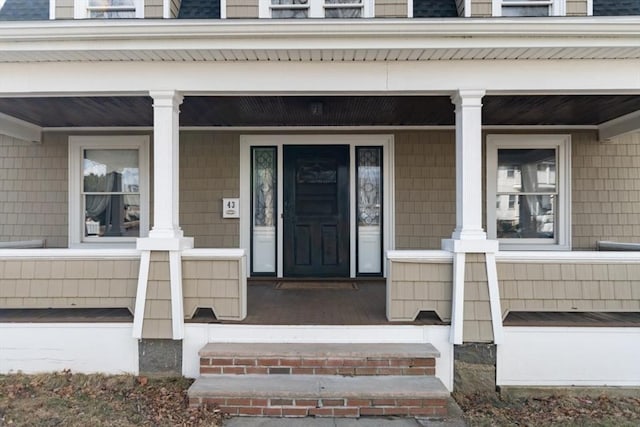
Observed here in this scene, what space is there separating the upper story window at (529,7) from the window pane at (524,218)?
2212mm

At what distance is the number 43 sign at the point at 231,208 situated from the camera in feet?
17.9

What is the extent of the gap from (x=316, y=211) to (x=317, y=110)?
153 cm

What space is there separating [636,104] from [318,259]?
396 cm

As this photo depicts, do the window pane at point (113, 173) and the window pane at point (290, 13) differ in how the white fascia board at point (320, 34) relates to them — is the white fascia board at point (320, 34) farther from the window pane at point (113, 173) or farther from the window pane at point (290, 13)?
the window pane at point (113, 173)

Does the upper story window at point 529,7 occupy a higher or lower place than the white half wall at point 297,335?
higher

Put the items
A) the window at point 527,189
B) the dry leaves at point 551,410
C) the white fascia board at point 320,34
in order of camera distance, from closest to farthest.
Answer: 1. the dry leaves at point 551,410
2. the white fascia board at point 320,34
3. the window at point 527,189

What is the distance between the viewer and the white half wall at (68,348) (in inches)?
138

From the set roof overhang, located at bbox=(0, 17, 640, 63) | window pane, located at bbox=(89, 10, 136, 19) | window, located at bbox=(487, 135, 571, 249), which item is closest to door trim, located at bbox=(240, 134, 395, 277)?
window, located at bbox=(487, 135, 571, 249)

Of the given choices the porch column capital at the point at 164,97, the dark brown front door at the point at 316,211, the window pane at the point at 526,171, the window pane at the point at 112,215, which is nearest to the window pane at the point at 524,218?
the window pane at the point at 526,171

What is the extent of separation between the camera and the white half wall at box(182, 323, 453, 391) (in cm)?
347

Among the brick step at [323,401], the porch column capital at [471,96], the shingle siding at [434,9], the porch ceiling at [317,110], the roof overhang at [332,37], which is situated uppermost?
the shingle siding at [434,9]

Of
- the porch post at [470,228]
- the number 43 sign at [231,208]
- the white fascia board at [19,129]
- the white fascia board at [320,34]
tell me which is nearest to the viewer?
the white fascia board at [320,34]

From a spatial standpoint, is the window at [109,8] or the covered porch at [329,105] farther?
the window at [109,8]

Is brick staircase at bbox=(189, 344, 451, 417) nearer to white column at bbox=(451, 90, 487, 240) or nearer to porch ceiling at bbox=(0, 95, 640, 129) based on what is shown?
white column at bbox=(451, 90, 487, 240)
